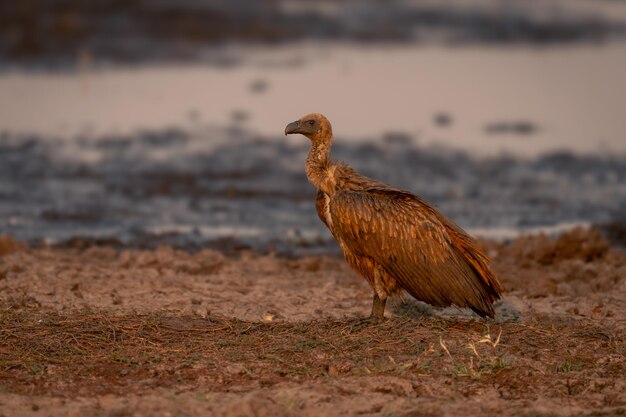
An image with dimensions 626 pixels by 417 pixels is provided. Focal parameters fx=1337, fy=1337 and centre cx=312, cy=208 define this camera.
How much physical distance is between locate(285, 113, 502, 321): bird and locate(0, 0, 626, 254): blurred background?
408cm

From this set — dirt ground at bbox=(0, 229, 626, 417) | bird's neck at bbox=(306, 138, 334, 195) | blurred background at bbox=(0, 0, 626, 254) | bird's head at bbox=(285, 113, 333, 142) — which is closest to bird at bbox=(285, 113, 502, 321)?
bird's neck at bbox=(306, 138, 334, 195)

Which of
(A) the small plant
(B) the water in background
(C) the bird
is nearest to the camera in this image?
(A) the small plant

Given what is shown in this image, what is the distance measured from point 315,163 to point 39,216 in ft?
18.5

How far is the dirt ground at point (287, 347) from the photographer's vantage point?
7.74m

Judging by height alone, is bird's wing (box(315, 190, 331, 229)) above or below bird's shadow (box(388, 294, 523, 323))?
above

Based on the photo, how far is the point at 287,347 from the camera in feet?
28.2

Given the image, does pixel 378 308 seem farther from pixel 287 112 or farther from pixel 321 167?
pixel 287 112

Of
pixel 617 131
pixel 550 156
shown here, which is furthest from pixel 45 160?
pixel 617 131

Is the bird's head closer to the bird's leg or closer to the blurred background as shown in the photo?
the bird's leg

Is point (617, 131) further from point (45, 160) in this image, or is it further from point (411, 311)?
point (411, 311)

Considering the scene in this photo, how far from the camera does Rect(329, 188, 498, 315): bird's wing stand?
353 inches

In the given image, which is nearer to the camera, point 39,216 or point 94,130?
point 39,216

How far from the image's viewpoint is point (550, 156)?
55.0ft

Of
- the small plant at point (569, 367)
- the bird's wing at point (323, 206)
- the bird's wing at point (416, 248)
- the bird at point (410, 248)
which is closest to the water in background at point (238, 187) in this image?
the bird's wing at point (323, 206)
